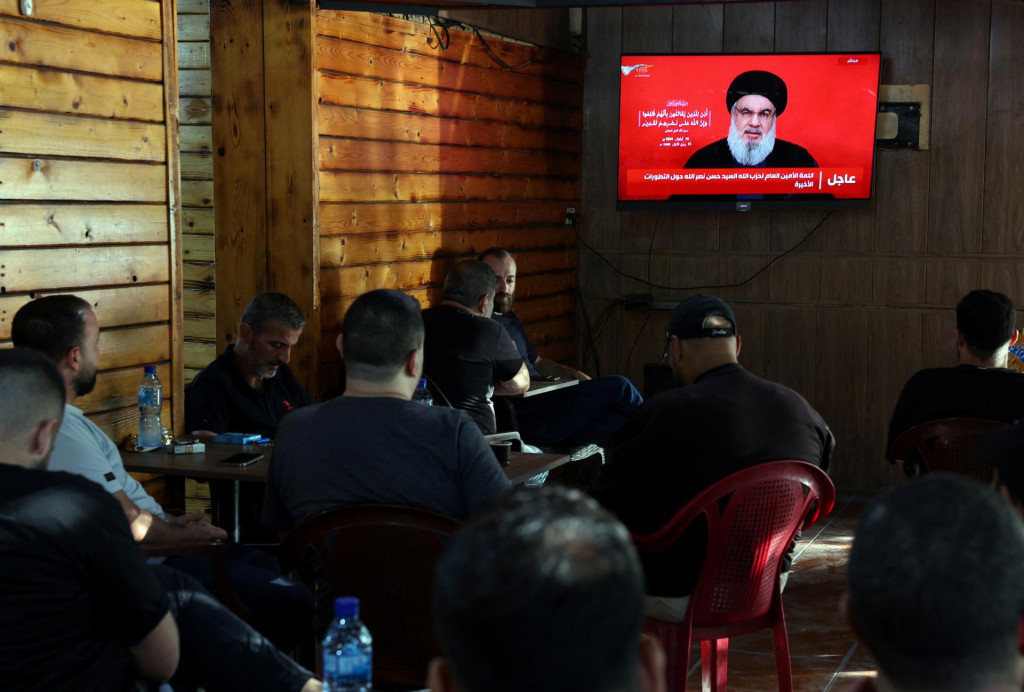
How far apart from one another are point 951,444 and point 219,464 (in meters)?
2.35

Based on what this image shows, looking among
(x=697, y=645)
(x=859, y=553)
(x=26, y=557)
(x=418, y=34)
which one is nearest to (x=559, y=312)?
(x=418, y=34)

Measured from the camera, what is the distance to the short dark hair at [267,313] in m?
4.21

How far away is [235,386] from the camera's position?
4262mm

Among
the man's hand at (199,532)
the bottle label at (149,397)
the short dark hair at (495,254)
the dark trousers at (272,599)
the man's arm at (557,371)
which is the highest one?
the short dark hair at (495,254)

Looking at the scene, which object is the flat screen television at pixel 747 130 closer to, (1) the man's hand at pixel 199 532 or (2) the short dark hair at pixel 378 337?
(1) the man's hand at pixel 199 532

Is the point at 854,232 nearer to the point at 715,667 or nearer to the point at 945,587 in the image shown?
the point at 715,667

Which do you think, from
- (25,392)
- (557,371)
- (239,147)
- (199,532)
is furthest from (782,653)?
(557,371)

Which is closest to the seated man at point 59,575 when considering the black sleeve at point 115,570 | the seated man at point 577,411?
the black sleeve at point 115,570

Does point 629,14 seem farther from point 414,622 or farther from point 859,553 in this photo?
point 859,553

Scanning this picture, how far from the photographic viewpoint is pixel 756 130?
7027mm

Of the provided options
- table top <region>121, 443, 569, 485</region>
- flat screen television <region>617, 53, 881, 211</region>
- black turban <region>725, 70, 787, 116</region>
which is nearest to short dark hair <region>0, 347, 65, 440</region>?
table top <region>121, 443, 569, 485</region>

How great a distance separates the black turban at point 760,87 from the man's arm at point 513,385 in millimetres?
2491

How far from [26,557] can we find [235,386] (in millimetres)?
2235

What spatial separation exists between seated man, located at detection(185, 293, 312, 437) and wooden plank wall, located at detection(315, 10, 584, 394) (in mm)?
962
